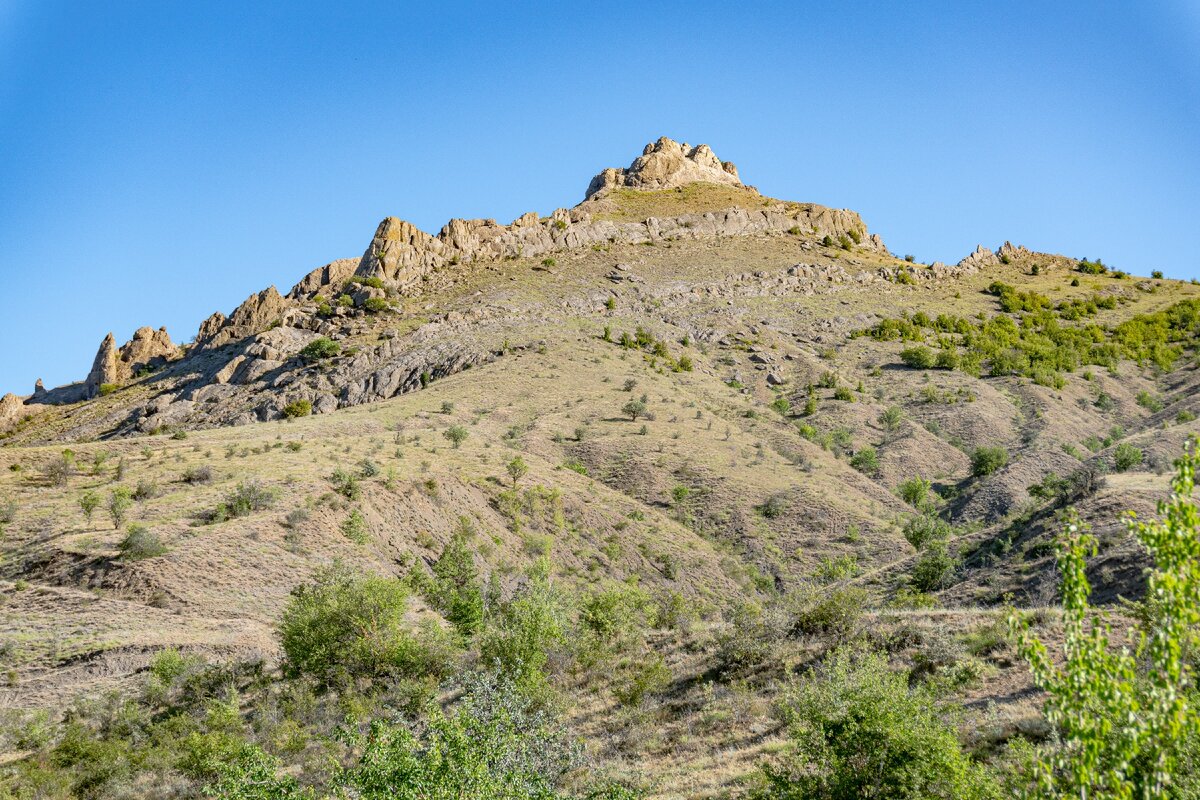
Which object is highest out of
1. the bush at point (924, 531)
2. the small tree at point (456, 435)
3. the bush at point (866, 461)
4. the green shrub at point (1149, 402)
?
the green shrub at point (1149, 402)

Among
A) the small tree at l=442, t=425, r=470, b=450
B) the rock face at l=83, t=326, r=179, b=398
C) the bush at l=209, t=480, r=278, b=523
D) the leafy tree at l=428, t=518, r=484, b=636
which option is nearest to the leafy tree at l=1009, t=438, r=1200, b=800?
the leafy tree at l=428, t=518, r=484, b=636

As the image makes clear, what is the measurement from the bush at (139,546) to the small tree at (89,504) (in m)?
3.45

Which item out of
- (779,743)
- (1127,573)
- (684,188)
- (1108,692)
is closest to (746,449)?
(1127,573)

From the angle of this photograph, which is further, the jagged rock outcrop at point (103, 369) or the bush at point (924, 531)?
the jagged rock outcrop at point (103, 369)

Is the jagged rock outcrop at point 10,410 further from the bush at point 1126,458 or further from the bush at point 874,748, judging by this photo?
the bush at point 1126,458

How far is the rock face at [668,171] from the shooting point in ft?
362

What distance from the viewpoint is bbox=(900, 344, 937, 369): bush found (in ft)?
218

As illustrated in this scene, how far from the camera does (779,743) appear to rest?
16.7 meters

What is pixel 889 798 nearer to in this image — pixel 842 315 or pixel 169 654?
pixel 169 654

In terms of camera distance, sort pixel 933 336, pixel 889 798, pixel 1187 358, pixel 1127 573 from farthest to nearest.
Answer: pixel 933 336 → pixel 1187 358 → pixel 1127 573 → pixel 889 798

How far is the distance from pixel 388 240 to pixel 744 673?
70.9 m

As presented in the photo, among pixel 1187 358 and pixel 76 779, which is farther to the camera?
pixel 1187 358

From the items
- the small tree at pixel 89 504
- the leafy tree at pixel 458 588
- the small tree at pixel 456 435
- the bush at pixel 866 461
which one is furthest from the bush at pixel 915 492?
the small tree at pixel 89 504

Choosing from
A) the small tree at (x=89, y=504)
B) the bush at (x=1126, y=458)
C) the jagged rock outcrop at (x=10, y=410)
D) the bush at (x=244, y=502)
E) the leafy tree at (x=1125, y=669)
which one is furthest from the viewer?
the jagged rock outcrop at (x=10, y=410)
